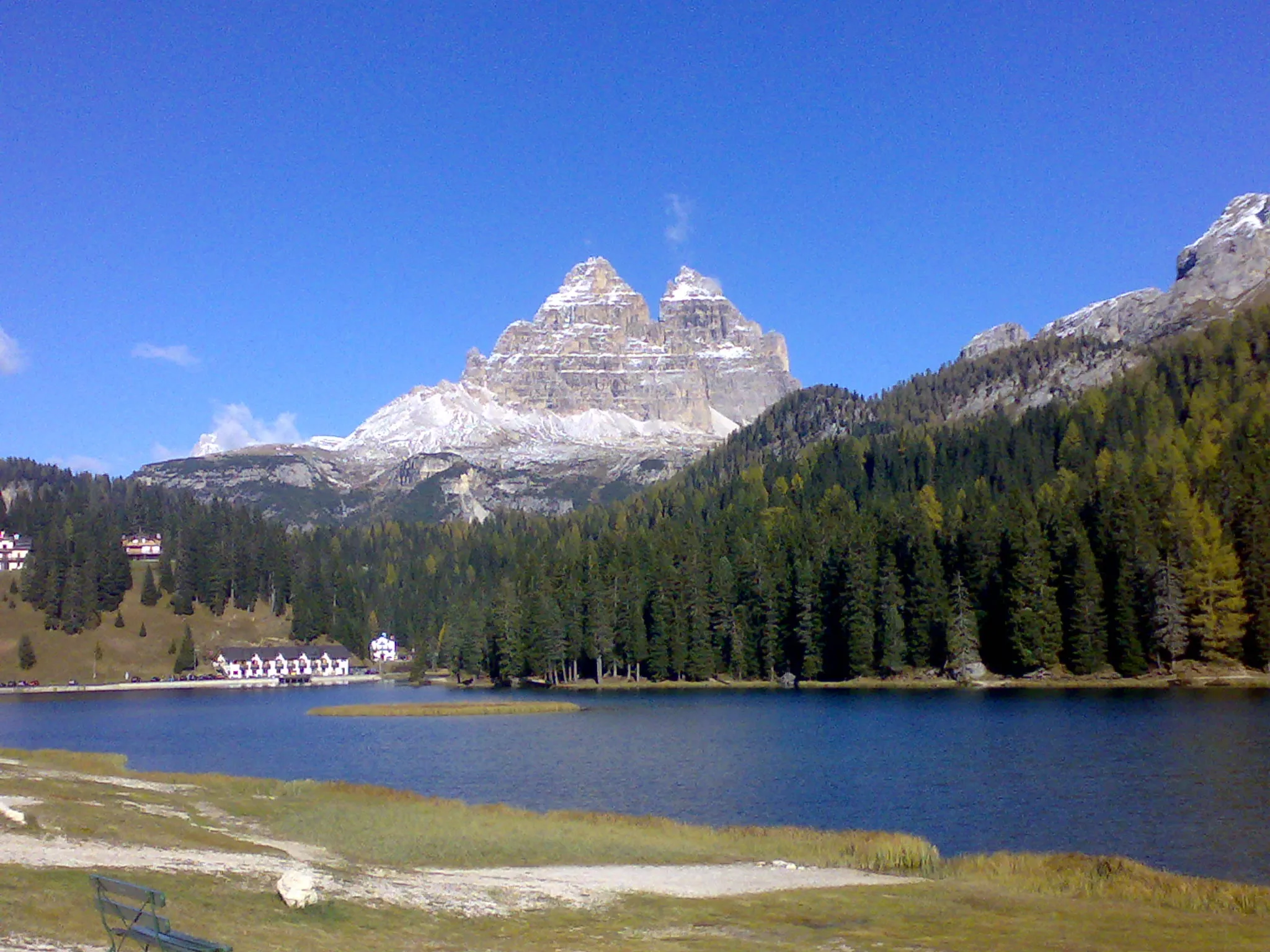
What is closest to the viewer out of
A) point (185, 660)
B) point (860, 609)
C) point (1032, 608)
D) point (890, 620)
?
point (1032, 608)

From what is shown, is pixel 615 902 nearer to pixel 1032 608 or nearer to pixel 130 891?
pixel 130 891

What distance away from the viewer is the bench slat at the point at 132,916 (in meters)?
17.8

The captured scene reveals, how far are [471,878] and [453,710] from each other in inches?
3238

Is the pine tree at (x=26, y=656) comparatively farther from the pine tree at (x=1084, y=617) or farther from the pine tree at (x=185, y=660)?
the pine tree at (x=1084, y=617)

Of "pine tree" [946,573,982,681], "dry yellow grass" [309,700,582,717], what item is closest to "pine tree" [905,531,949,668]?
"pine tree" [946,573,982,681]

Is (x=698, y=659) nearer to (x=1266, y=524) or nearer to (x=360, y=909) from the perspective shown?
(x=1266, y=524)

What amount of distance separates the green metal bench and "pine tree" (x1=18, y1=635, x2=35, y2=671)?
189528mm

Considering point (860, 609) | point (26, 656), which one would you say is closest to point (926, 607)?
point (860, 609)

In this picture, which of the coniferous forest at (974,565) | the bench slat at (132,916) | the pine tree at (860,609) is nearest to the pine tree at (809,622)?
the coniferous forest at (974,565)

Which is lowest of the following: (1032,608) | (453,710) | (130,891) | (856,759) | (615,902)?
(615,902)

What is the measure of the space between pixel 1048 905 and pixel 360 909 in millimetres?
15236

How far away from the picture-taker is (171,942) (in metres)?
17.1

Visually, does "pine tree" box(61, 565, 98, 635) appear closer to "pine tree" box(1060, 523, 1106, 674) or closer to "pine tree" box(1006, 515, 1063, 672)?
"pine tree" box(1006, 515, 1063, 672)

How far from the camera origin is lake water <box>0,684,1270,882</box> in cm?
4125
